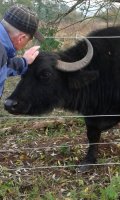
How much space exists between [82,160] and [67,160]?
0.63 feet

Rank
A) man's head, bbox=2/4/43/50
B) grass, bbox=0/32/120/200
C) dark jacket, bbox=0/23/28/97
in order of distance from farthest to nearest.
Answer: grass, bbox=0/32/120/200 → man's head, bbox=2/4/43/50 → dark jacket, bbox=0/23/28/97

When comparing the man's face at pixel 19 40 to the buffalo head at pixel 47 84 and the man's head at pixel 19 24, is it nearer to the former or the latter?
the man's head at pixel 19 24

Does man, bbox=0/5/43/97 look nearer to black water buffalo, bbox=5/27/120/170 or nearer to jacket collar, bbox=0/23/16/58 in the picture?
jacket collar, bbox=0/23/16/58

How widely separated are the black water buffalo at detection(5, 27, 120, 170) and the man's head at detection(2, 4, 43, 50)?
95cm

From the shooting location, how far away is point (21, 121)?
25.0ft

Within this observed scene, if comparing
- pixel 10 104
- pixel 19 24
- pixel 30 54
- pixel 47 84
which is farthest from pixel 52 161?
pixel 19 24

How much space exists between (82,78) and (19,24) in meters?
1.49

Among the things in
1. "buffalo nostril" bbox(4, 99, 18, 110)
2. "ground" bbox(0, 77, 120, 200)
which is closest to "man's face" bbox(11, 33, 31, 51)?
"ground" bbox(0, 77, 120, 200)

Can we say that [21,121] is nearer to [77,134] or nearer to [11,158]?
[77,134]

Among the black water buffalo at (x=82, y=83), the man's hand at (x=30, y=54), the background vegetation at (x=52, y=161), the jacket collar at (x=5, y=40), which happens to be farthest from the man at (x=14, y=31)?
the black water buffalo at (x=82, y=83)

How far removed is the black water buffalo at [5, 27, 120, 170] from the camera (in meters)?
5.05

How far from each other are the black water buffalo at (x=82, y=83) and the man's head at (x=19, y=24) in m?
0.95

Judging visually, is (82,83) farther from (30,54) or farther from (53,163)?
(53,163)

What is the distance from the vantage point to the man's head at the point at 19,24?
158 inches
